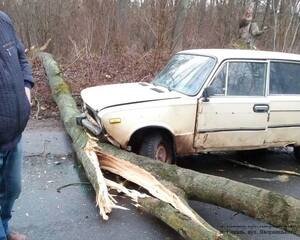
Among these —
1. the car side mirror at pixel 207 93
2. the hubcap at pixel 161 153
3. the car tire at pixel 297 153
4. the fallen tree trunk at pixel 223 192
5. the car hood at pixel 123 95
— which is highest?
the car side mirror at pixel 207 93

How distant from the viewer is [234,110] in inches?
251

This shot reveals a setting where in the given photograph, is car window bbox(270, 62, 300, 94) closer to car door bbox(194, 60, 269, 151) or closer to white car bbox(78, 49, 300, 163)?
white car bbox(78, 49, 300, 163)

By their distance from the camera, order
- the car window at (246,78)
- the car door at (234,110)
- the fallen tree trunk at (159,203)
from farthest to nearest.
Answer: the car window at (246,78)
the car door at (234,110)
the fallen tree trunk at (159,203)

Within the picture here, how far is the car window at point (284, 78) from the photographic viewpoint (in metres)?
6.88

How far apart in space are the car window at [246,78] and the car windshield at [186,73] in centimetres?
35

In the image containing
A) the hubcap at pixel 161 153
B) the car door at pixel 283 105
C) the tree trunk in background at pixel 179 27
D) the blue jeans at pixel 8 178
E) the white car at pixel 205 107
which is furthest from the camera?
the tree trunk in background at pixel 179 27

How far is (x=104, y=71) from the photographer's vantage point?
12078 millimetres

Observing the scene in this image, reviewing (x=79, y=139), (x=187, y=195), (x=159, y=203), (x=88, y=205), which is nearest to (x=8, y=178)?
(x=159, y=203)

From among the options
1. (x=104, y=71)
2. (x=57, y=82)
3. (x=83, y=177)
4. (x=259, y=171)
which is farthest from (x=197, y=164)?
(x=104, y=71)

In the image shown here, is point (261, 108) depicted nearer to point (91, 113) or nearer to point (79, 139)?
point (91, 113)

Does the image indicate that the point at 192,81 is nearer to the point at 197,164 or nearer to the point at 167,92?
the point at 167,92

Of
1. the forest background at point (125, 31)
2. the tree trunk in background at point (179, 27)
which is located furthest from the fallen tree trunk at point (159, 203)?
the tree trunk in background at point (179, 27)

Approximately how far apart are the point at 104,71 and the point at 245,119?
625cm

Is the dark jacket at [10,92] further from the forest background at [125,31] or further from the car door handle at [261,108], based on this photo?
the forest background at [125,31]
